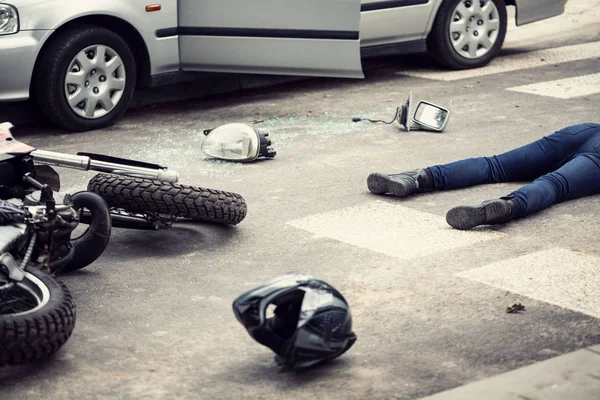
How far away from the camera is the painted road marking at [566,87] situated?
385 inches

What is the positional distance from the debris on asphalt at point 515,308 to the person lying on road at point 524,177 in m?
1.14

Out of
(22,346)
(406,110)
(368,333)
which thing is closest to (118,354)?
(22,346)

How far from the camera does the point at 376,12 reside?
33.1ft

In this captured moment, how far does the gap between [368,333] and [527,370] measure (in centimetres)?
72

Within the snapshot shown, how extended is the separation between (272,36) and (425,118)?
1.48m

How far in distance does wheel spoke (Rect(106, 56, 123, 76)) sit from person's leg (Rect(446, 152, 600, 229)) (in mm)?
3698

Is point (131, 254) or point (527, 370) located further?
point (131, 254)

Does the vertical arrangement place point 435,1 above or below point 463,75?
above

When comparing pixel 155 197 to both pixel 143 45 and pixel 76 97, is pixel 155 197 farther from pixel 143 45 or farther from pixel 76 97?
pixel 143 45

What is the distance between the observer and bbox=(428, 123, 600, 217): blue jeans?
618cm

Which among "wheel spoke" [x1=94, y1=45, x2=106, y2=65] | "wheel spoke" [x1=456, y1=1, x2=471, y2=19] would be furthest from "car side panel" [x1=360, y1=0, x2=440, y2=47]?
"wheel spoke" [x1=94, y1=45, x2=106, y2=65]

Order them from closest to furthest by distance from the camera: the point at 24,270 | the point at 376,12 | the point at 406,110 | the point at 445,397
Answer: the point at 445,397, the point at 24,270, the point at 406,110, the point at 376,12

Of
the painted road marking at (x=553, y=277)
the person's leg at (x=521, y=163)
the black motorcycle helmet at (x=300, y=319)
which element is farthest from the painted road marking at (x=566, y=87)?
the black motorcycle helmet at (x=300, y=319)

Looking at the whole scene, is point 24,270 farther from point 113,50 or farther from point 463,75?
point 463,75
